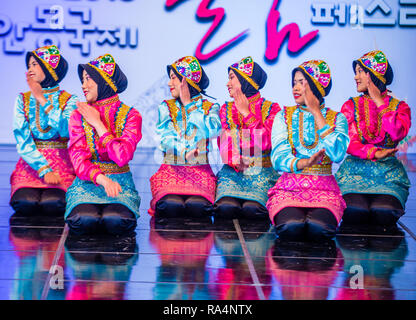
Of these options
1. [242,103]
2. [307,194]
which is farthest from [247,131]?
[307,194]

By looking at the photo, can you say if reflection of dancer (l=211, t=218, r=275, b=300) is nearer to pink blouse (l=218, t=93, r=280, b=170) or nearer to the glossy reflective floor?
the glossy reflective floor

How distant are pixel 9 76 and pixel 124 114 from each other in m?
4.60

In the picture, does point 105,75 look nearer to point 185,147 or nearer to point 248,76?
point 185,147

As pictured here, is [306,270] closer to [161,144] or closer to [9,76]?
[161,144]

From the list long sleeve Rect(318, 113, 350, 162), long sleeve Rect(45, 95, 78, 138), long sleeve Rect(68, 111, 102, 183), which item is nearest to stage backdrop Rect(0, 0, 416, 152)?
long sleeve Rect(45, 95, 78, 138)

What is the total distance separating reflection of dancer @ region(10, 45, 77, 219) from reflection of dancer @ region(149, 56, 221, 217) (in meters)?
0.63

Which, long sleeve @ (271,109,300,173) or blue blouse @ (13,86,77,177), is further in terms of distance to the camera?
blue blouse @ (13,86,77,177)

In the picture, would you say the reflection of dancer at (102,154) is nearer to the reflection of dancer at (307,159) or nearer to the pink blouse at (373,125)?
the reflection of dancer at (307,159)

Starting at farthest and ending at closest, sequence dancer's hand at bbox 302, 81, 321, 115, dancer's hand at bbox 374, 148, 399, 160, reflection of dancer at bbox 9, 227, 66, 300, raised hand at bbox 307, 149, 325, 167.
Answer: dancer's hand at bbox 374, 148, 399, 160 → dancer's hand at bbox 302, 81, 321, 115 → raised hand at bbox 307, 149, 325, 167 → reflection of dancer at bbox 9, 227, 66, 300

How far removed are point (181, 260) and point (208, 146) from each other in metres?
1.34

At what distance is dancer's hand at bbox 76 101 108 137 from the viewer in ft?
13.0

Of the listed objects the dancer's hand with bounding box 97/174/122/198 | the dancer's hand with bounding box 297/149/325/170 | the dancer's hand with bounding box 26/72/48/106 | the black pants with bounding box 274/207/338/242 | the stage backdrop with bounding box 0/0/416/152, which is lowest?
the black pants with bounding box 274/207/338/242

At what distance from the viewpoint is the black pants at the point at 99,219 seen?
391cm

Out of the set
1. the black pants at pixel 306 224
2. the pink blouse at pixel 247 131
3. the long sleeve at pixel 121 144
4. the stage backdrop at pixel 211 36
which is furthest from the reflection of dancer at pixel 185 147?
the stage backdrop at pixel 211 36
